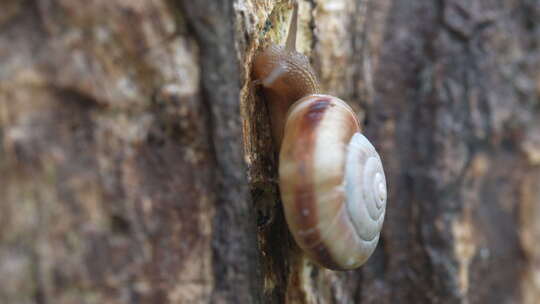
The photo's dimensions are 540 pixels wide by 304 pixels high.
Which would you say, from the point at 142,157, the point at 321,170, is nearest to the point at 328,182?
the point at 321,170

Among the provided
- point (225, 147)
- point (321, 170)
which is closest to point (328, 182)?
point (321, 170)

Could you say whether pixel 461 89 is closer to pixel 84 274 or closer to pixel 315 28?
pixel 315 28

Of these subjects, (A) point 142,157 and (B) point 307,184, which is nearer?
(A) point 142,157

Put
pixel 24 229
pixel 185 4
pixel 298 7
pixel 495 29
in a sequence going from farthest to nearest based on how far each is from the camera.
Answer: pixel 495 29 < pixel 298 7 < pixel 185 4 < pixel 24 229

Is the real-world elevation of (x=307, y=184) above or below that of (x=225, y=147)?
below

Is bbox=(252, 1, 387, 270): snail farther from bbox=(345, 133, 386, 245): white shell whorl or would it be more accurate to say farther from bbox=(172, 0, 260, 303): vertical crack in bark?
bbox=(172, 0, 260, 303): vertical crack in bark

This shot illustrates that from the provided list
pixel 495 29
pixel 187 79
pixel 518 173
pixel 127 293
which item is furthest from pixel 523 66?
pixel 127 293

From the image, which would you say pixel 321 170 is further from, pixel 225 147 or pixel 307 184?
pixel 225 147

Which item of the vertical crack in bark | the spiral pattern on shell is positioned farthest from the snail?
the vertical crack in bark
